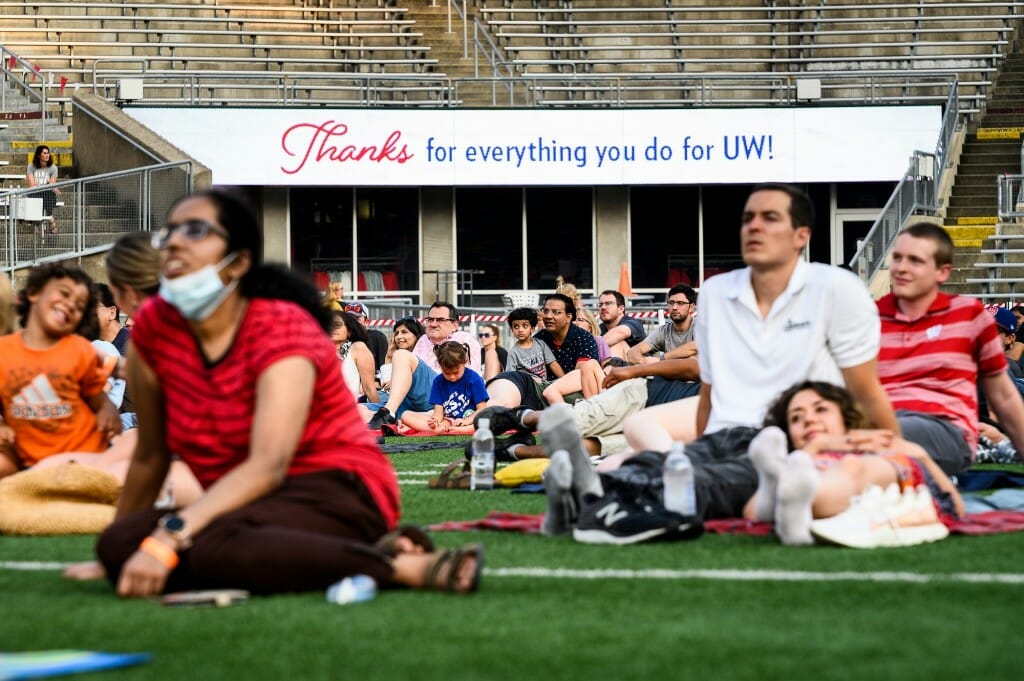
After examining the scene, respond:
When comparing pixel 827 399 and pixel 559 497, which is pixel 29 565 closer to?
pixel 559 497

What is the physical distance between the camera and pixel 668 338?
52.6ft

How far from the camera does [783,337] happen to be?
7.23 m

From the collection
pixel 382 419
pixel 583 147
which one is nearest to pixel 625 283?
pixel 583 147

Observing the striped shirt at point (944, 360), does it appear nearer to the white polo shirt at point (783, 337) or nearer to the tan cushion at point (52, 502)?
the white polo shirt at point (783, 337)

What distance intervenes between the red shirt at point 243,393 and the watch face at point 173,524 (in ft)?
1.19

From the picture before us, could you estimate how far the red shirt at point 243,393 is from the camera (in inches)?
207

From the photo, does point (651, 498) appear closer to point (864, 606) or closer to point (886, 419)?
point (886, 419)

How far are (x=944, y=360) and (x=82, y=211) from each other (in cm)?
1510

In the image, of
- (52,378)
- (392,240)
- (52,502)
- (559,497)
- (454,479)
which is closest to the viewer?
(559,497)

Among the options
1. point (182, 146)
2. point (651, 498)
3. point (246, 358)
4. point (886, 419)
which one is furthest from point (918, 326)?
point (182, 146)

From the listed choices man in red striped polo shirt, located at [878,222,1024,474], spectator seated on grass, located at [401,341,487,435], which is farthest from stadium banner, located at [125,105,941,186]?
man in red striped polo shirt, located at [878,222,1024,474]

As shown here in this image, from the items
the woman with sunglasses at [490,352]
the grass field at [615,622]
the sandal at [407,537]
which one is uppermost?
the woman with sunglasses at [490,352]

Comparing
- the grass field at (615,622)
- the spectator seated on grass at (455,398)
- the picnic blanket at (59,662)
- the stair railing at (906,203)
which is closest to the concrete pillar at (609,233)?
the stair railing at (906,203)

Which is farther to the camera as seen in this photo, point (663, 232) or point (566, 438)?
point (663, 232)
